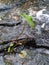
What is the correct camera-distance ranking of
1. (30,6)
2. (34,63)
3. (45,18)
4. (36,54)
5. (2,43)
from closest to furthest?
1. (34,63)
2. (36,54)
3. (2,43)
4. (45,18)
5. (30,6)

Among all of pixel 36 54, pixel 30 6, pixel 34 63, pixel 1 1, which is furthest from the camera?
pixel 1 1

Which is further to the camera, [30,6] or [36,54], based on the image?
[30,6]

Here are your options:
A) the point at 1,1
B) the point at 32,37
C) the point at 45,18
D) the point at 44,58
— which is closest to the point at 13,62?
the point at 44,58

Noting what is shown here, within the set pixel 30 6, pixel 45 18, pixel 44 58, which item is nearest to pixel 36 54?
pixel 44 58

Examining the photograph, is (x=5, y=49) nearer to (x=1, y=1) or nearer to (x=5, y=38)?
(x=5, y=38)

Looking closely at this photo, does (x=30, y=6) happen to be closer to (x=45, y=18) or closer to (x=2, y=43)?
(x=45, y=18)

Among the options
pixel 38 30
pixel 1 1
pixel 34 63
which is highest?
pixel 1 1

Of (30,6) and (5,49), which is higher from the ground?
(30,6)
